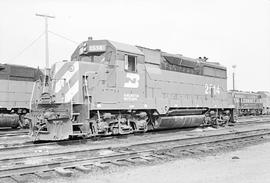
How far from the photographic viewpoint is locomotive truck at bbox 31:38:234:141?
10820mm

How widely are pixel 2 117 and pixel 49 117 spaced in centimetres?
714

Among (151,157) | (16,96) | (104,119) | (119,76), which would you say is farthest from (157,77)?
(16,96)

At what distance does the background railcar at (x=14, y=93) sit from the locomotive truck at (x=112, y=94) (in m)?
5.59

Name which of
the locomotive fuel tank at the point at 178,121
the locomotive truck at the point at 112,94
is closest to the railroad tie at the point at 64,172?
the locomotive truck at the point at 112,94

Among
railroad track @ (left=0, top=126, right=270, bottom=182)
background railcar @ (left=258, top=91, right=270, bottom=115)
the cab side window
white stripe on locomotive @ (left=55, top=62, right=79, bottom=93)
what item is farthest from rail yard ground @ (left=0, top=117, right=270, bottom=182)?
background railcar @ (left=258, top=91, right=270, bottom=115)

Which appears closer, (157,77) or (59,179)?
(59,179)

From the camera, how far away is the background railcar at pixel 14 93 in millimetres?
16828

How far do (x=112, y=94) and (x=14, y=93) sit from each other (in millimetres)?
8087

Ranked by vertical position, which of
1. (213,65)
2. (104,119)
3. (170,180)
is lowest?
(170,180)

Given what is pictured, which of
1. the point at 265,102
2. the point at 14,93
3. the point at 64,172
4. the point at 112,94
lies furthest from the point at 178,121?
the point at 265,102

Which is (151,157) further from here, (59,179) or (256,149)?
(256,149)

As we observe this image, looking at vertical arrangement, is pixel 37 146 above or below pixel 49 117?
below

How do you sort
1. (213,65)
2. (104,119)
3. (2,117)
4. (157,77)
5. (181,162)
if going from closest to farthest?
(181,162)
(104,119)
(157,77)
(2,117)
(213,65)

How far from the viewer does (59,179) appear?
19.3 feet
